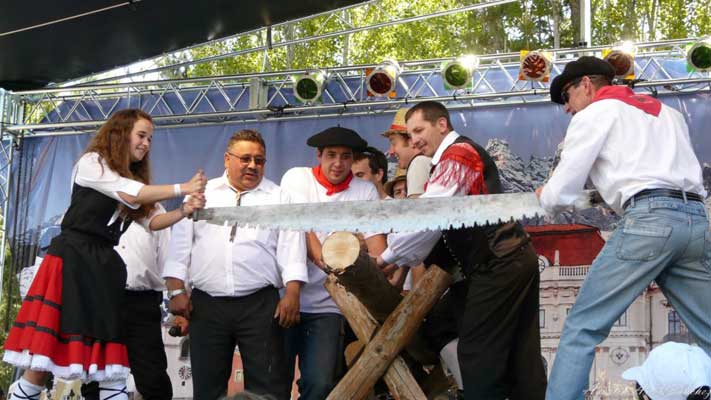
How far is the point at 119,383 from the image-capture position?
4.88 metres

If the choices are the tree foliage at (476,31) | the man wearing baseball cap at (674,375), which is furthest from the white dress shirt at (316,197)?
the tree foliage at (476,31)

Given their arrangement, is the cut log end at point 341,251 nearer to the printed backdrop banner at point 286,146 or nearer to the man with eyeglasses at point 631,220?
the man with eyeglasses at point 631,220

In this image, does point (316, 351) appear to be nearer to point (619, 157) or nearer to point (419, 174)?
point (419, 174)

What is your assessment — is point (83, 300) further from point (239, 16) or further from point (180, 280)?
point (239, 16)

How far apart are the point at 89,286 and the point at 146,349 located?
91 cm

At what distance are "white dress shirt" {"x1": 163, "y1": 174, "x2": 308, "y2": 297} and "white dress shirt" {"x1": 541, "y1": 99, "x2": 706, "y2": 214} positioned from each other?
2.02 metres

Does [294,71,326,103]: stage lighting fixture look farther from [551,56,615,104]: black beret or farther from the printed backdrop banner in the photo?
[551,56,615,104]: black beret

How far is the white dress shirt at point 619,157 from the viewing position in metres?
4.02

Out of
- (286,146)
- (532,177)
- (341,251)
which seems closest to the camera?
(341,251)

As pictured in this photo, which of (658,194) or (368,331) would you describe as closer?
(658,194)

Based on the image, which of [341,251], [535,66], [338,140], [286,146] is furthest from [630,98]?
[286,146]

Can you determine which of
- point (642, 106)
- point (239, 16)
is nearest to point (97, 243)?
point (642, 106)

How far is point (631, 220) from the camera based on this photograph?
13.2ft

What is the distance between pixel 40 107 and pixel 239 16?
85.3 inches
